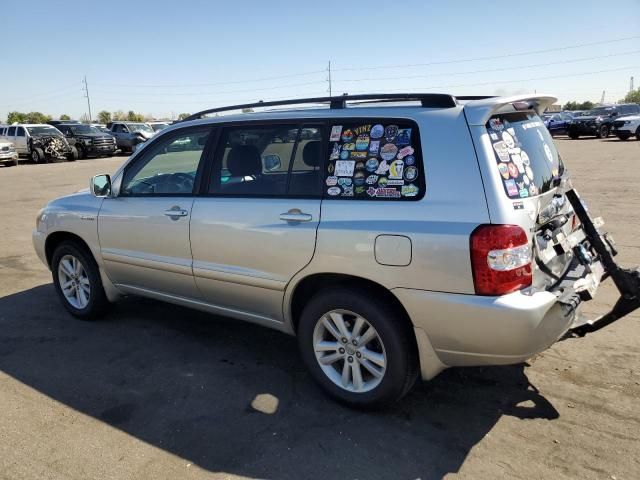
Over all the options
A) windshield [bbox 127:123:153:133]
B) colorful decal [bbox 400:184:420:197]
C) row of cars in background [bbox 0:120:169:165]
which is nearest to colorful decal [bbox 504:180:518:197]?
colorful decal [bbox 400:184:420:197]

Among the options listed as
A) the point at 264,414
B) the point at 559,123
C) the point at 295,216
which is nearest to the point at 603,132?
the point at 559,123

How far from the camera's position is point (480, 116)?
9.58 feet

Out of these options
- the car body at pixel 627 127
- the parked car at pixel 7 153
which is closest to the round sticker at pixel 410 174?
the parked car at pixel 7 153

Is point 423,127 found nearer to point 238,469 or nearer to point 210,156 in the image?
point 210,156

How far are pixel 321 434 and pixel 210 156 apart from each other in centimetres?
211

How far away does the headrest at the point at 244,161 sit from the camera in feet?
12.5

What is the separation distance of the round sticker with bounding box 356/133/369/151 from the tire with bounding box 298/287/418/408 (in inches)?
33.4

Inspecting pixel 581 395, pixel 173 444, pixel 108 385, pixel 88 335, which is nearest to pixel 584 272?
pixel 581 395

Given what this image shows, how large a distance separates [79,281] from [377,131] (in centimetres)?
328

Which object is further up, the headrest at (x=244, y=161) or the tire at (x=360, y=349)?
the headrest at (x=244, y=161)

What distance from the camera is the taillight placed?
272 cm

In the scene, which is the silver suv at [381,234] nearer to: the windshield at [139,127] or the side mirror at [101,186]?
the side mirror at [101,186]

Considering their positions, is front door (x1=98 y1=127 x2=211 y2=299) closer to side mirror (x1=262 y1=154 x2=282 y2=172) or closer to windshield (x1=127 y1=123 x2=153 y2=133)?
side mirror (x1=262 y1=154 x2=282 y2=172)

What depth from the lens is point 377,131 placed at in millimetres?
3176
